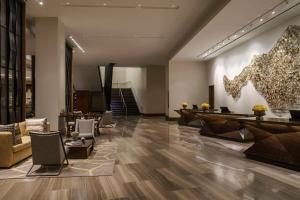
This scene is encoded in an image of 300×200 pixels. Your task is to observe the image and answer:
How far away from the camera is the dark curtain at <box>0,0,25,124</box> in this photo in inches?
262

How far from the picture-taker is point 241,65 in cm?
1156

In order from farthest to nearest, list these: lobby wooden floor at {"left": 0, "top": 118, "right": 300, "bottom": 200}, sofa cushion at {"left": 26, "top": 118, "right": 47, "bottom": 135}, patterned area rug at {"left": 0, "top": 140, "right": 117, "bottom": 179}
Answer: sofa cushion at {"left": 26, "top": 118, "right": 47, "bottom": 135}
patterned area rug at {"left": 0, "top": 140, "right": 117, "bottom": 179}
lobby wooden floor at {"left": 0, "top": 118, "right": 300, "bottom": 200}

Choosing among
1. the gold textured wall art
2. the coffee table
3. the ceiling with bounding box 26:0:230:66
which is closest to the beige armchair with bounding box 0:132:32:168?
the coffee table

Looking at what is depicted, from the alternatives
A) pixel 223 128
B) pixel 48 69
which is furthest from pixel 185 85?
pixel 48 69

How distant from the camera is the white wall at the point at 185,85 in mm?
15859

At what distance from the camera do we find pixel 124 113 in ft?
72.4

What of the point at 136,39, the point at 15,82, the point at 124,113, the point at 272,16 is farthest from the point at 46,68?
the point at 124,113

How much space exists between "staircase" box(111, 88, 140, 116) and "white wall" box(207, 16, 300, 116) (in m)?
8.71

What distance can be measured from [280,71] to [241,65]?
9.78 feet

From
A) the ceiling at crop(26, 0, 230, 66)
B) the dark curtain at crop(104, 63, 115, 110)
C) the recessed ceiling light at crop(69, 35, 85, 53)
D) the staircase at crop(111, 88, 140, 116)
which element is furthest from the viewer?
the staircase at crop(111, 88, 140, 116)

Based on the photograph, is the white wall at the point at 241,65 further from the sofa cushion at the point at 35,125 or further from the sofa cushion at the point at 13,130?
the sofa cushion at the point at 13,130

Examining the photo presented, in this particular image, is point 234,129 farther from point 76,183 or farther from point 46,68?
point 46,68

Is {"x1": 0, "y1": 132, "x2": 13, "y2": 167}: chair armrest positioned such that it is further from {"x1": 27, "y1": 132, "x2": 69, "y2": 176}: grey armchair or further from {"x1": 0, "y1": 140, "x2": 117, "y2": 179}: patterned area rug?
{"x1": 27, "y1": 132, "x2": 69, "y2": 176}: grey armchair

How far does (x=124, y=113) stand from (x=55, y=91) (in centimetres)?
1334
